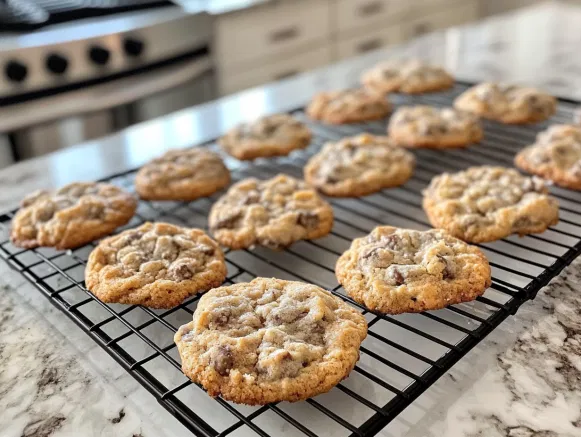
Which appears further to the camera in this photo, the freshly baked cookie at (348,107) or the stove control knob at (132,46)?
the stove control knob at (132,46)

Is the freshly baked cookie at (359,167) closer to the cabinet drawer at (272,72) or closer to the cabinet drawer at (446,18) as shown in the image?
the cabinet drawer at (272,72)

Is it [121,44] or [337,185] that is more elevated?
[121,44]

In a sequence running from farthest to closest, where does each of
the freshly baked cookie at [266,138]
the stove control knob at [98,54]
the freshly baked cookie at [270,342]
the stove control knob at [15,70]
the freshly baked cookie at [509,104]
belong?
the stove control knob at [98,54] < the stove control knob at [15,70] < the freshly baked cookie at [509,104] < the freshly baked cookie at [266,138] < the freshly baked cookie at [270,342]

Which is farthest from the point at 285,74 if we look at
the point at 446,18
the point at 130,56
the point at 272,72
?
the point at 446,18

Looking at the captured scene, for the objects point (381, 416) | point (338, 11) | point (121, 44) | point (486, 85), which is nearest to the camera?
point (381, 416)

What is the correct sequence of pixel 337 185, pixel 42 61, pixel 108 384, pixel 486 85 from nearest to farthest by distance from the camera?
pixel 108 384 < pixel 337 185 < pixel 486 85 < pixel 42 61

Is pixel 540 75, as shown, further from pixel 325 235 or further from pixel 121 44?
pixel 121 44

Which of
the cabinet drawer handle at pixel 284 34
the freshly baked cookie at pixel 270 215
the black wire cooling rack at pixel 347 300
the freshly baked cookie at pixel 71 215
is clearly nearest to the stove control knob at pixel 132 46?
the cabinet drawer handle at pixel 284 34

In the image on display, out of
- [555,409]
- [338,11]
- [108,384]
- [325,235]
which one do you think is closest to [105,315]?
[108,384]
